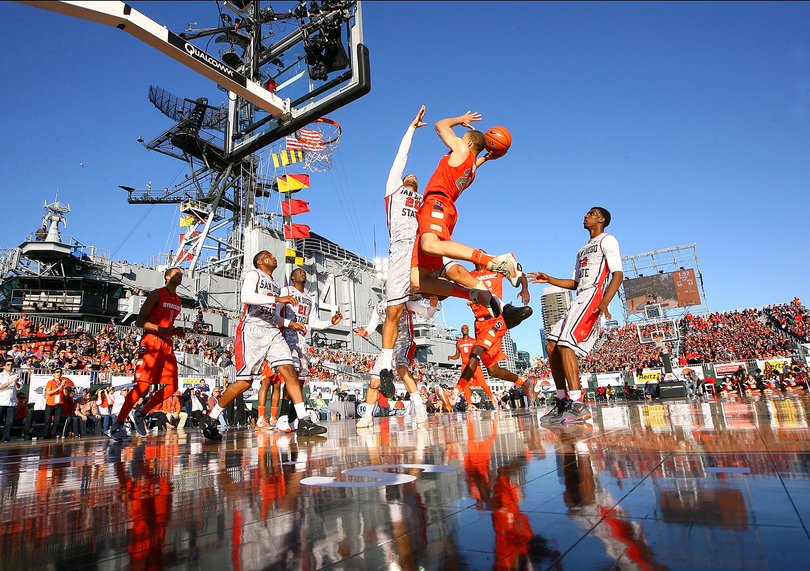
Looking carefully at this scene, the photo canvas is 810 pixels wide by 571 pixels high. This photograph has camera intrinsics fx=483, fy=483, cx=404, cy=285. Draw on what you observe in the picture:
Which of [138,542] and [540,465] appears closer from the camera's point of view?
[138,542]

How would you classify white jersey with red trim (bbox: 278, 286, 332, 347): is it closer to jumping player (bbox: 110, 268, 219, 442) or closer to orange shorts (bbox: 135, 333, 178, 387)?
jumping player (bbox: 110, 268, 219, 442)

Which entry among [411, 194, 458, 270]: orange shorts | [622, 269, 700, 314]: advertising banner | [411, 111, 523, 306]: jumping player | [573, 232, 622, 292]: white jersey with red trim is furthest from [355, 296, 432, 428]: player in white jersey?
[622, 269, 700, 314]: advertising banner

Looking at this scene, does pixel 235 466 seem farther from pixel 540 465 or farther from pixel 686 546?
pixel 686 546

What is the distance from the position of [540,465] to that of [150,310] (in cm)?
533

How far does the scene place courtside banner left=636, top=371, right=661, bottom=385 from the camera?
21391mm

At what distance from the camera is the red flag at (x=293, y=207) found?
1468 inches

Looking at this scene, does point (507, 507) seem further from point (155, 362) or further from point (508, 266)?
point (155, 362)

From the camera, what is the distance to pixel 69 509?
1.77 meters

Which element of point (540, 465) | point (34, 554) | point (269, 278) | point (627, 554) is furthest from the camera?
point (269, 278)

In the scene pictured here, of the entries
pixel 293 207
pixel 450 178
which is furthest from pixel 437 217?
pixel 293 207

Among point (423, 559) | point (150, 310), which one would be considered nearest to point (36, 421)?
point (150, 310)

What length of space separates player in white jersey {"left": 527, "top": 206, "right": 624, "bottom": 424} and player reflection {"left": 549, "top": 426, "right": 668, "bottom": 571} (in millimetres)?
2866

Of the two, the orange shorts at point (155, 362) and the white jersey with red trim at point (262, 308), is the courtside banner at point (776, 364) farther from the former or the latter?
the orange shorts at point (155, 362)

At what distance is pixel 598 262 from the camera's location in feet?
16.5
